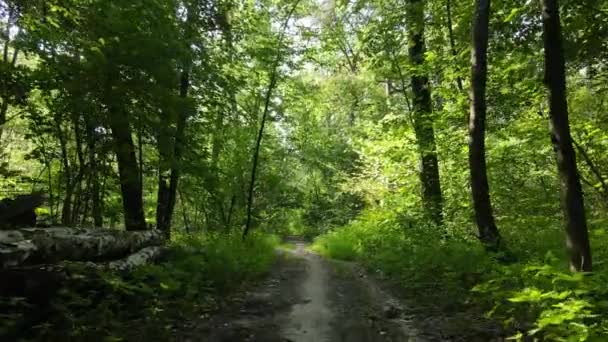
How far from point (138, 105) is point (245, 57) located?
30.5ft

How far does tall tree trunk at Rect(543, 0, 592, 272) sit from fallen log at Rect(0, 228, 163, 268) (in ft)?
22.2

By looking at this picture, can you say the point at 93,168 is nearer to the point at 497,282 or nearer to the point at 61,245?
the point at 61,245

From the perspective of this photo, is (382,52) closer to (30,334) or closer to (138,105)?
(138,105)

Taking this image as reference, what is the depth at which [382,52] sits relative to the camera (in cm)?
1477

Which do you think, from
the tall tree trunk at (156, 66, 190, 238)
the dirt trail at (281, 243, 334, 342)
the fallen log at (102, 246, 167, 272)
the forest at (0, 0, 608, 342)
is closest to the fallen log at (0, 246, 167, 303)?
the forest at (0, 0, 608, 342)

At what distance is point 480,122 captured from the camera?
9.68 meters

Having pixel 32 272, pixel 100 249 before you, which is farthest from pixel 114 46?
pixel 32 272

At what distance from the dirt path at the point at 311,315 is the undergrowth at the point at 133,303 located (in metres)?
0.45

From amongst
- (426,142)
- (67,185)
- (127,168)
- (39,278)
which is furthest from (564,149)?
(67,185)

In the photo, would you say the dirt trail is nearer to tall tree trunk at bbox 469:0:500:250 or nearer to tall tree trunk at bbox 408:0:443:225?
tall tree trunk at bbox 469:0:500:250

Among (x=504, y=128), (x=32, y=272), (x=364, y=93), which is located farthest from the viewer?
(x=364, y=93)

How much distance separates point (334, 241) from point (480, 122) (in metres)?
10.6

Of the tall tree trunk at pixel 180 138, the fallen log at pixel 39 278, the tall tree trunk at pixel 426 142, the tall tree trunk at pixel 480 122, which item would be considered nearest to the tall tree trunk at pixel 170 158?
the tall tree trunk at pixel 180 138

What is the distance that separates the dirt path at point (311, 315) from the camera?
6.44 m
